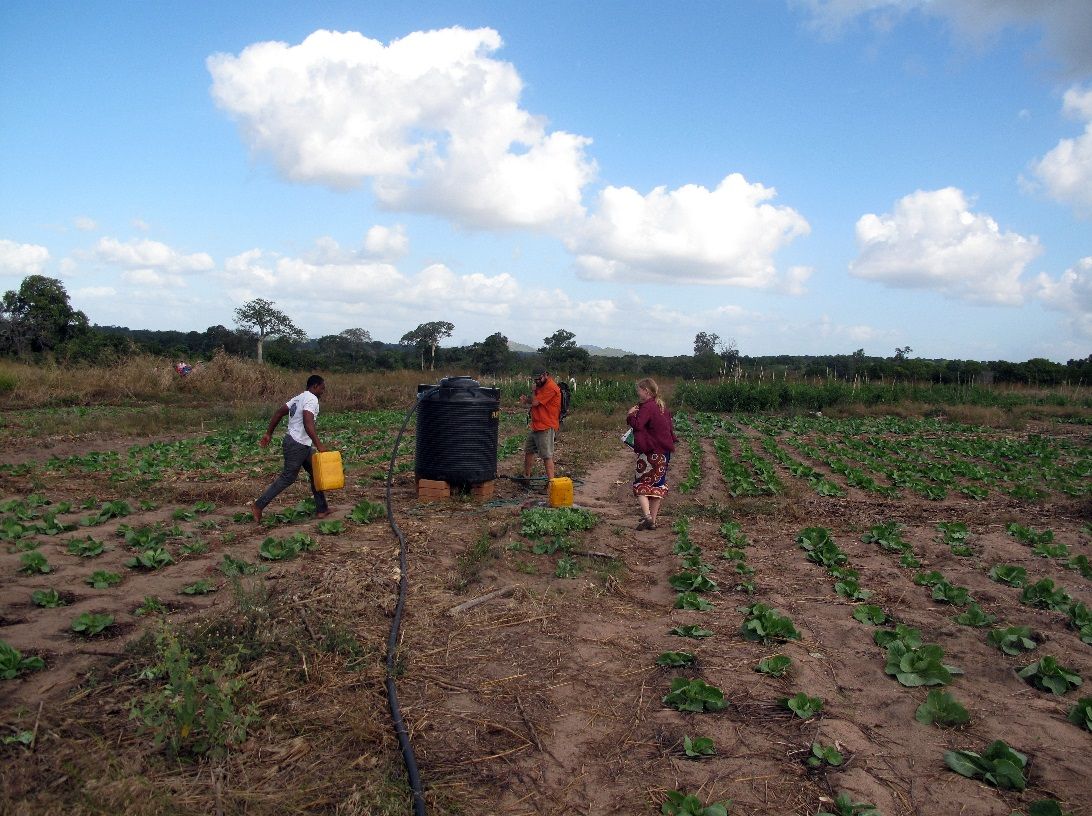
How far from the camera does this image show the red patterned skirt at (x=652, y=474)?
346 inches

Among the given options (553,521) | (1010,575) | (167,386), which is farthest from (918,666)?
(167,386)

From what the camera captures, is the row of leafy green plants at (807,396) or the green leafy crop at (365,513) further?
the row of leafy green plants at (807,396)

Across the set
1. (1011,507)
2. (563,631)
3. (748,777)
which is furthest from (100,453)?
(1011,507)

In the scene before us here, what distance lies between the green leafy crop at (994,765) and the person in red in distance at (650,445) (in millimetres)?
5154

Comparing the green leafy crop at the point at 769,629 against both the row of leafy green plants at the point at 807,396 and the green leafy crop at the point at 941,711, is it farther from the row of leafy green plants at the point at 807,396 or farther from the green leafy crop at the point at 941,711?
the row of leafy green plants at the point at 807,396

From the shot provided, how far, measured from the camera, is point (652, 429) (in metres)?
8.73

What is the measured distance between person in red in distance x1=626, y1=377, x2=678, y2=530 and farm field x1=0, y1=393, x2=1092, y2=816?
1.40ft

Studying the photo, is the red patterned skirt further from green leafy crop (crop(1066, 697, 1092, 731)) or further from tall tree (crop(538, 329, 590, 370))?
tall tree (crop(538, 329, 590, 370))

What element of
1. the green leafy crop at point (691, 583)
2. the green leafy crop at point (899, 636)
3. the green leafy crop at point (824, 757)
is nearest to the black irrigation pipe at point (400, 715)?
the green leafy crop at point (824, 757)

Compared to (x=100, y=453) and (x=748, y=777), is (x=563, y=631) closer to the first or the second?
(x=748, y=777)

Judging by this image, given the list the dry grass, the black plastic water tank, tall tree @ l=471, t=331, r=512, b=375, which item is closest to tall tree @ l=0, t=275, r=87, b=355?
the dry grass

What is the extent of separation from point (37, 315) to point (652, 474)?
41660 mm

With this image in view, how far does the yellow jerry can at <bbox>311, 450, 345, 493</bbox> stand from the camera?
28.9 feet

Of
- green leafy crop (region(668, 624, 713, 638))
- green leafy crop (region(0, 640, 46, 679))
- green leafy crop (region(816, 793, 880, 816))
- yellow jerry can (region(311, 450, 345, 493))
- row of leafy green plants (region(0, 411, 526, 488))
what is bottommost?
row of leafy green plants (region(0, 411, 526, 488))
